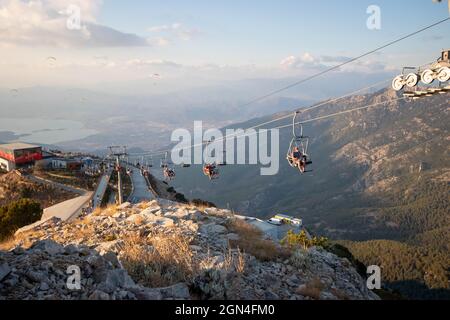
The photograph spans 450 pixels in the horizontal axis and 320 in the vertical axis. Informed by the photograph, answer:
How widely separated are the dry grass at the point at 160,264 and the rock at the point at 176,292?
75 centimetres

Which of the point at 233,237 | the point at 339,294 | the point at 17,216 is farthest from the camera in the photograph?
the point at 17,216

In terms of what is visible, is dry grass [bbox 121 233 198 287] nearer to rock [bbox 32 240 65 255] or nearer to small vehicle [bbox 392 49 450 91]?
rock [bbox 32 240 65 255]

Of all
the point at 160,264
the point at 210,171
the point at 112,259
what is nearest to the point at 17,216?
the point at 210,171

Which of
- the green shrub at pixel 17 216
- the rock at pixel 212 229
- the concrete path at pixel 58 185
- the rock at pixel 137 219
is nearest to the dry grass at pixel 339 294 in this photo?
the rock at pixel 212 229

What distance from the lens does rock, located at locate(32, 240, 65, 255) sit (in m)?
11.2

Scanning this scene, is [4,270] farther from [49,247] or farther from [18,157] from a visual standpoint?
[18,157]

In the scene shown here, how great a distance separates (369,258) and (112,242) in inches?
4648

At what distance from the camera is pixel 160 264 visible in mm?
11414

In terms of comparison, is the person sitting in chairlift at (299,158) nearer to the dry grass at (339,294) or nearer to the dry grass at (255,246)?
the dry grass at (255,246)

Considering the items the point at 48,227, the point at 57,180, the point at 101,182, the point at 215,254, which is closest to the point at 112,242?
the point at 215,254

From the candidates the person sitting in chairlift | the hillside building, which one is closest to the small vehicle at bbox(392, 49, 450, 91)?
the person sitting in chairlift

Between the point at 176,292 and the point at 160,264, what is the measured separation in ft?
5.89

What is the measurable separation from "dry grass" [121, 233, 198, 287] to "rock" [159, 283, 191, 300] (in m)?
0.75
